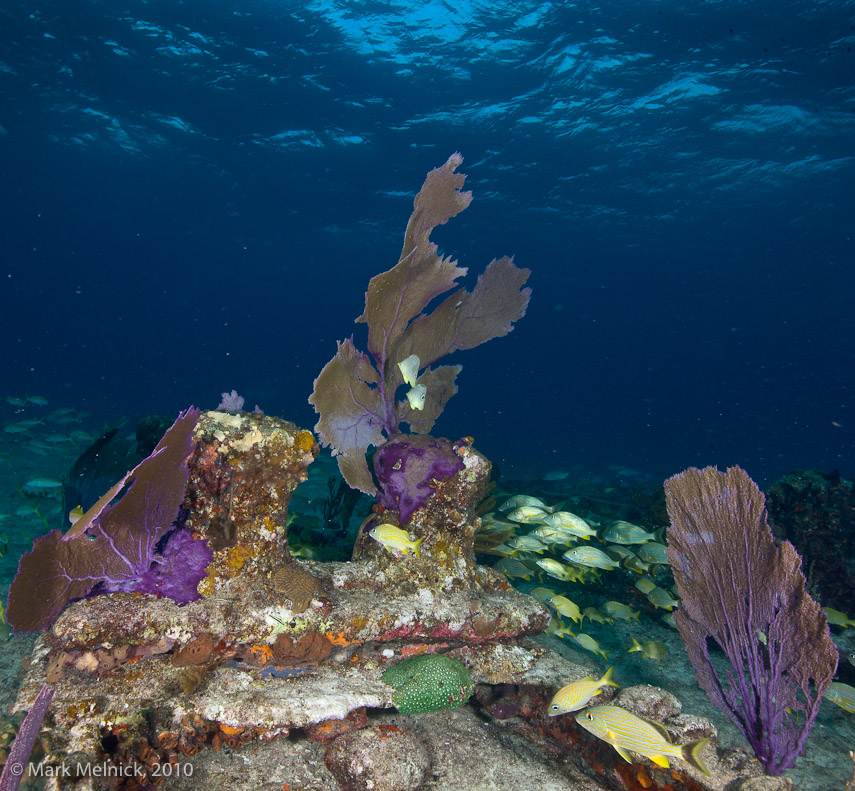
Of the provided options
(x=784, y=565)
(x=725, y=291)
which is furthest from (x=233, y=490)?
(x=725, y=291)

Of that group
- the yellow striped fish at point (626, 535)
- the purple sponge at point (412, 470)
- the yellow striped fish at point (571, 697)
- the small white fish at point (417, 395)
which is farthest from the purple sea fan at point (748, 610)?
the small white fish at point (417, 395)

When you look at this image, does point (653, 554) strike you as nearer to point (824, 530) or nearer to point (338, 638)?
point (824, 530)

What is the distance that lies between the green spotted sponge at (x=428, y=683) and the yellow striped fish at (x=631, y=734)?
3.19 feet

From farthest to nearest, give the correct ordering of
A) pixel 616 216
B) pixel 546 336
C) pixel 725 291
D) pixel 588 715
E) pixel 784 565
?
1. pixel 546 336
2. pixel 725 291
3. pixel 616 216
4. pixel 784 565
5. pixel 588 715

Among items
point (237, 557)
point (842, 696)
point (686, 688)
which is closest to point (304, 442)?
point (237, 557)

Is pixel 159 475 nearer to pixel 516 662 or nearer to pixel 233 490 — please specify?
pixel 233 490

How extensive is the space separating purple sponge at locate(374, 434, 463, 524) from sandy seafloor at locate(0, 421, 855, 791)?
251 cm

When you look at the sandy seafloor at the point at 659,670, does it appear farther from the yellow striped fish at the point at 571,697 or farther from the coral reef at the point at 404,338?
the coral reef at the point at 404,338

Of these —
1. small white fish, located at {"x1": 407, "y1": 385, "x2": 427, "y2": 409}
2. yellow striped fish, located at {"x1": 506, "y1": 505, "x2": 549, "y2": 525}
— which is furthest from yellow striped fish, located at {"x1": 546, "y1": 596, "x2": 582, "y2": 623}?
small white fish, located at {"x1": 407, "y1": 385, "x2": 427, "y2": 409}

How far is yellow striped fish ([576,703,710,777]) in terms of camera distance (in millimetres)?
2594

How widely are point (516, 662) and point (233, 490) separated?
9.19 ft

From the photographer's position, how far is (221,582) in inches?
134

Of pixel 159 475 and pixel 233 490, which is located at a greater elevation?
pixel 159 475

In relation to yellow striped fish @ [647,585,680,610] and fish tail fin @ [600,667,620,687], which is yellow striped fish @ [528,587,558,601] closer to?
yellow striped fish @ [647,585,680,610]
